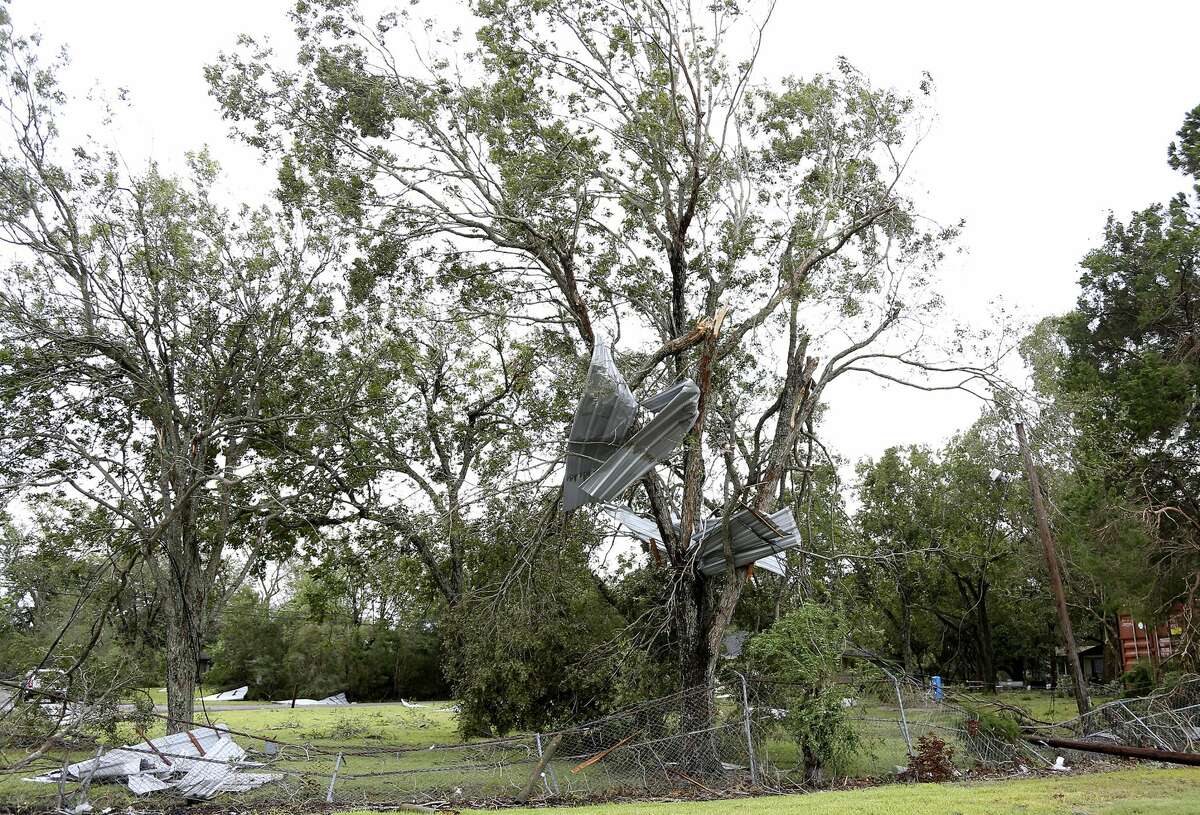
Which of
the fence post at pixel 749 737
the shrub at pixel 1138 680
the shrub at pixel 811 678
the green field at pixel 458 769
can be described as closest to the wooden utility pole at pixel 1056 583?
the green field at pixel 458 769

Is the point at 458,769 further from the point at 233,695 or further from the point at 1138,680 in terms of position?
the point at 233,695

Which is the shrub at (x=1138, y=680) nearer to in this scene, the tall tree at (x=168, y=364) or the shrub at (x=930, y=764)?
the shrub at (x=930, y=764)

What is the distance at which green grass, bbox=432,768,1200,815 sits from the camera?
711 cm

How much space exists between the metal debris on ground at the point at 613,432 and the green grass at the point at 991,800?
3.52 meters

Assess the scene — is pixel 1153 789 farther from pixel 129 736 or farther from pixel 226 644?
pixel 226 644

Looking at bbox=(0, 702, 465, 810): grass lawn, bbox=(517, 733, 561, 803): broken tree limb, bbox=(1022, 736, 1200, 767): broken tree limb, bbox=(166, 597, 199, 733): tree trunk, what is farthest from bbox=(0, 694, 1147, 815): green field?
bbox=(166, 597, 199, 733): tree trunk

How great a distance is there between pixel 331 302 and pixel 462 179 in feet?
12.6

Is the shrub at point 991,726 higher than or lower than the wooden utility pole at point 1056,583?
lower

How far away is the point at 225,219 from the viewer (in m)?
13.2

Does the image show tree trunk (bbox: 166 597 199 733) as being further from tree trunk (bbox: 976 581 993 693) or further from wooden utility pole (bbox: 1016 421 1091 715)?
tree trunk (bbox: 976 581 993 693)

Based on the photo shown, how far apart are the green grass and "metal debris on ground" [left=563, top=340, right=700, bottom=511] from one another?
352cm

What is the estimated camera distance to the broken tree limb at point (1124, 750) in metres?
9.64

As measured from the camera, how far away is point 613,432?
9.58 meters

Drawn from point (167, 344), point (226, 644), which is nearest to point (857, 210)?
point (167, 344)
